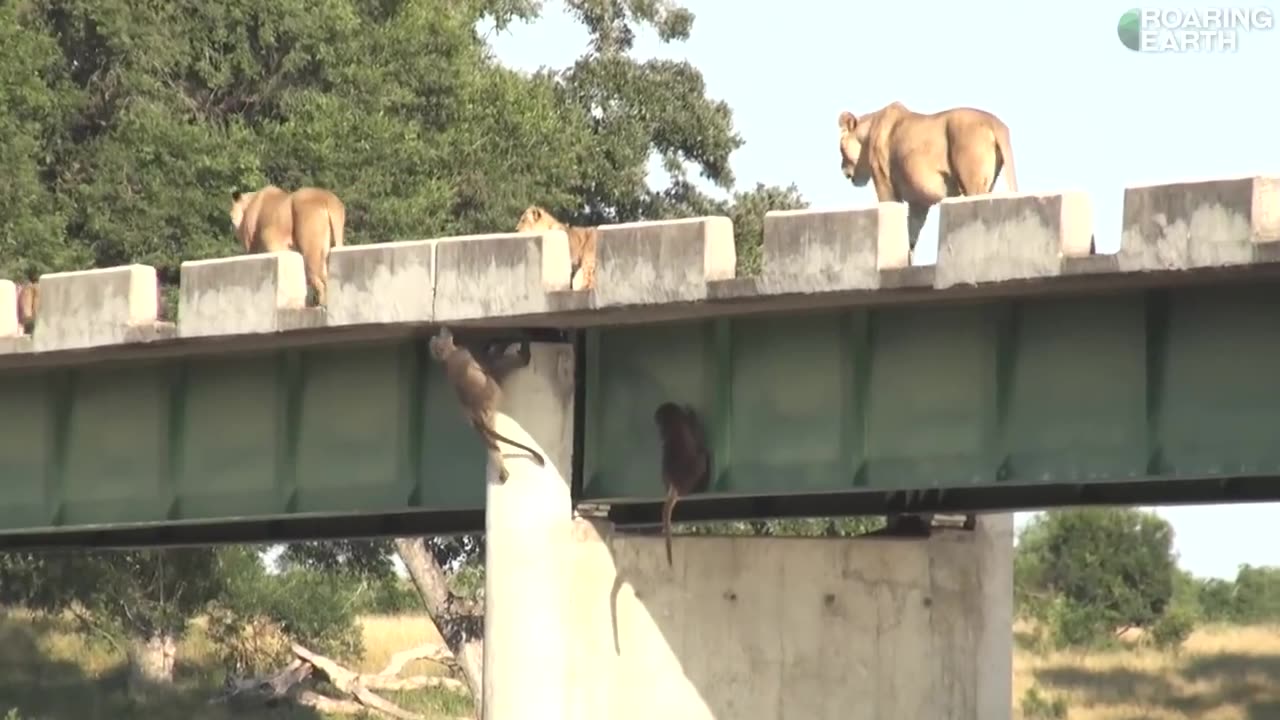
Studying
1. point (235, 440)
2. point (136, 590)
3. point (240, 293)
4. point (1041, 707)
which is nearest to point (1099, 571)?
point (1041, 707)

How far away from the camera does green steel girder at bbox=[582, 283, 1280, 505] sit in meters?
16.7

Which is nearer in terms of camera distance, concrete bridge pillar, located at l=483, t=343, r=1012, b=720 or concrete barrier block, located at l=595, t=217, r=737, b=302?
concrete barrier block, located at l=595, t=217, r=737, b=302

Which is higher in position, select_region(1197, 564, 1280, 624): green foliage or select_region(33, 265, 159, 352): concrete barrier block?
select_region(1197, 564, 1280, 624): green foliage

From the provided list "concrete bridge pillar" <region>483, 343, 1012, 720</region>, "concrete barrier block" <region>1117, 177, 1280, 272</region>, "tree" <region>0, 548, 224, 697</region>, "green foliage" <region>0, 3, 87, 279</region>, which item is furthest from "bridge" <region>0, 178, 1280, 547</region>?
"tree" <region>0, 548, 224, 697</region>

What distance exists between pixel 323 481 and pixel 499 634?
11.3 ft

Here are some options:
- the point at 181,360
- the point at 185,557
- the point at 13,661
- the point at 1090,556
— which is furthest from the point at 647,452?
the point at 1090,556

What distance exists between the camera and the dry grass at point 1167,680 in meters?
46.1

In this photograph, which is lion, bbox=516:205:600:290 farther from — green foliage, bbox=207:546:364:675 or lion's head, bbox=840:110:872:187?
green foliage, bbox=207:546:364:675

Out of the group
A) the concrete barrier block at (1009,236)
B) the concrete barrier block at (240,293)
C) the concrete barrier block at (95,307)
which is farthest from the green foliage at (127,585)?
the concrete barrier block at (1009,236)

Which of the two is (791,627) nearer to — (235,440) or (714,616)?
(714,616)

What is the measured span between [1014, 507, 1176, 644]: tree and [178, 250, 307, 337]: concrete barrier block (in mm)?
40122

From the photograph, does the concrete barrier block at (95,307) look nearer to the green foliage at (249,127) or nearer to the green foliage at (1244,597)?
the green foliage at (249,127)

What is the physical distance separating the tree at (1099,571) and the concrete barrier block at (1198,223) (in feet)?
144

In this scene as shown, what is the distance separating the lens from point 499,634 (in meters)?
18.8
